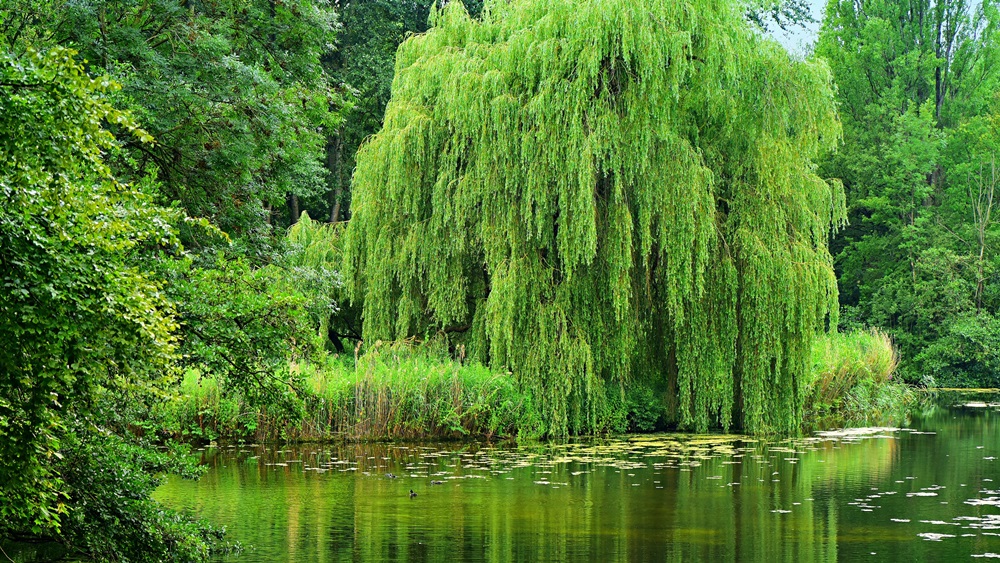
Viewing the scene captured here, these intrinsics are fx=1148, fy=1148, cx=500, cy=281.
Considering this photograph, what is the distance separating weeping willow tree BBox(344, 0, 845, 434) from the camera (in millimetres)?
16578

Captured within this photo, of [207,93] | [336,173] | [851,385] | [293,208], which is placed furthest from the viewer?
[293,208]

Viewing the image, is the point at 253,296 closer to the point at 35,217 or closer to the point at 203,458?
the point at 35,217

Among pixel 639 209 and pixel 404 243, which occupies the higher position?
pixel 639 209

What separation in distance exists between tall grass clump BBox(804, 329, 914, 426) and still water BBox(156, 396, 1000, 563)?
3.44 metres

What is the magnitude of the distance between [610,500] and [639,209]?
580 centimetres

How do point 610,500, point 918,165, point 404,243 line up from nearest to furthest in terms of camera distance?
1. point 610,500
2. point 404,243
3. point 918,165

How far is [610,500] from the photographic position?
12180 mm

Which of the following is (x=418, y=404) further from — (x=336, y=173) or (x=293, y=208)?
(x=293, y=208)

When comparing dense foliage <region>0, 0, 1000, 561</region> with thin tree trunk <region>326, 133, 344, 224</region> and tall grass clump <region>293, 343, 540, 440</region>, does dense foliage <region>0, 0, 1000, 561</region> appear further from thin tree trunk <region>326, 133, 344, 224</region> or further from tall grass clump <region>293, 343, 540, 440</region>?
thin tree trunk <region>326, 133, 344, 224</region>

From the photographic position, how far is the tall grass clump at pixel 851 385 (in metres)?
21.1

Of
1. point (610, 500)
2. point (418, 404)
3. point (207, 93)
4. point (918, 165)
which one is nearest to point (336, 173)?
point (918, 165)

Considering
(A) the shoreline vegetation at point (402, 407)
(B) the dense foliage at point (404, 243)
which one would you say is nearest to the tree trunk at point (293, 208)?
(B) the dense foliage at point (404, 243)

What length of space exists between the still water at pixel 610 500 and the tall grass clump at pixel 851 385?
3.44 meters

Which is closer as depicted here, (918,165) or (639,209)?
(639,209)
